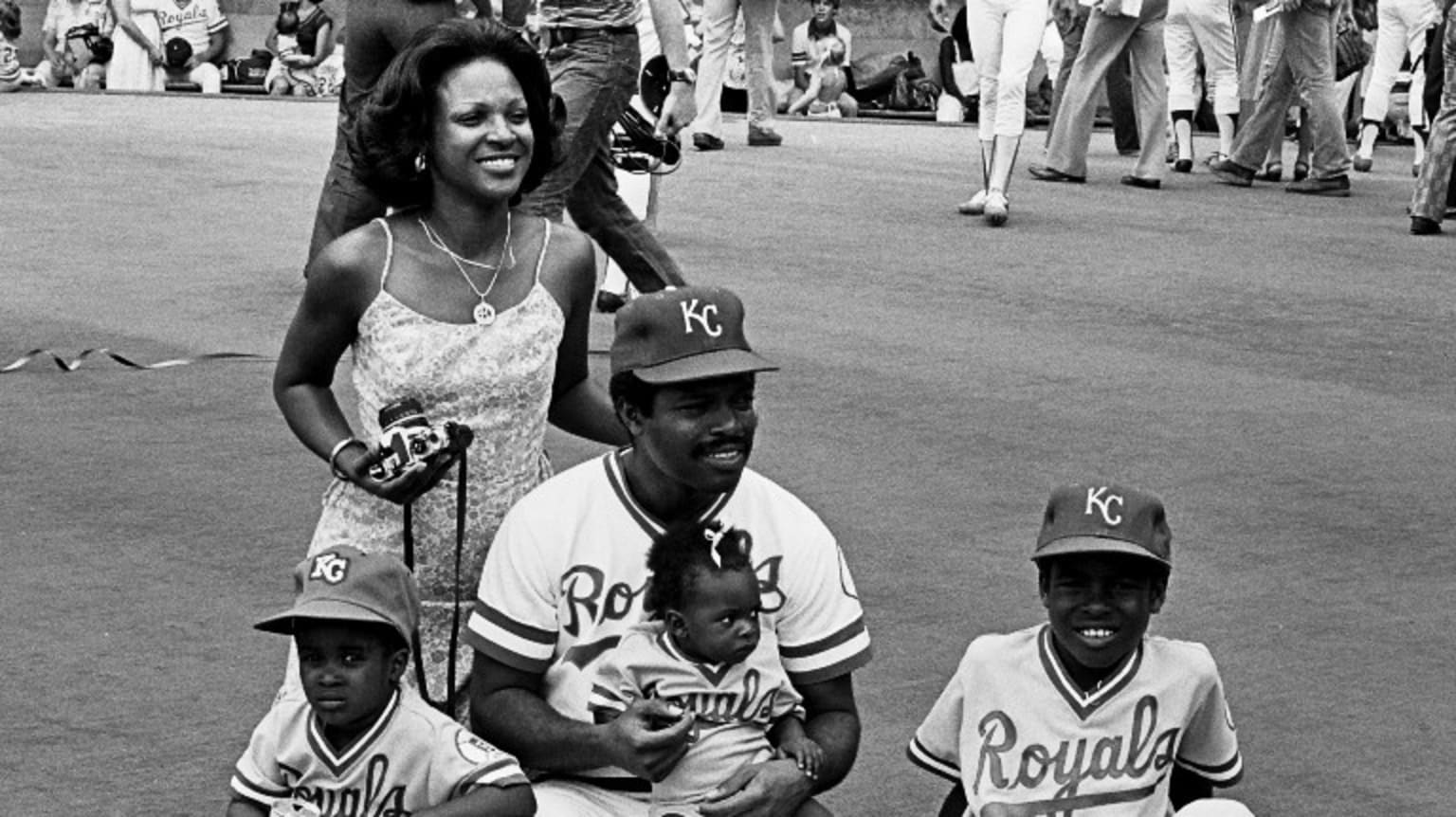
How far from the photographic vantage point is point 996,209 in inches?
531

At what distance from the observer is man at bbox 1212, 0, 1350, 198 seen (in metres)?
15.0

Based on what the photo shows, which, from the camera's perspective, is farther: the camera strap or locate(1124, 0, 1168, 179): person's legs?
locate(1124, 0, 1168, 179): person's legs

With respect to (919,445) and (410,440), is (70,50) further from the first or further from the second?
(410,440)

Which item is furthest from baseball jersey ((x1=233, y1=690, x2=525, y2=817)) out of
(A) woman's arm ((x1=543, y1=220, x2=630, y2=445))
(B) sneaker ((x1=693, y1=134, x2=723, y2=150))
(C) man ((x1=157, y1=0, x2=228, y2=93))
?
(C) man ((x1=157, y1=0, x2=228, y2=93))

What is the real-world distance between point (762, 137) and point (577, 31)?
9405 mm

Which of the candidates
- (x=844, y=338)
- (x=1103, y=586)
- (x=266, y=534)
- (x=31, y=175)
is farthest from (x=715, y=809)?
(x=31, y=175)

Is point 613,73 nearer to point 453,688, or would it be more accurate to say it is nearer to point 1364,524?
point 1364,524

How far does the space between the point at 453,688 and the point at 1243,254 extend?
8881mm

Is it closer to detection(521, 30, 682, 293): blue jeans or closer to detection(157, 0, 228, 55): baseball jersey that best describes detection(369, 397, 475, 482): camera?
detection(521, 30, 682, 293): blue jeans

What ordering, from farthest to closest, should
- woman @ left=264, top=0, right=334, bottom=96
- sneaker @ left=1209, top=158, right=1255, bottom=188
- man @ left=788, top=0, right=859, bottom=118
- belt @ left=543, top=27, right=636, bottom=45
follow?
woman @ left=264, top=0, right=334, bottom=96 < man @ left=788, top=0, right=859, bottom=118 < sneaker @ left=1209, top=158, right=1255, bottom=188 < belt @ left=543, top=27, right=636, bottom=45

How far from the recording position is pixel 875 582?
6629 millimetres

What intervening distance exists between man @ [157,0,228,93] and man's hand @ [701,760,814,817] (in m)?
22.8

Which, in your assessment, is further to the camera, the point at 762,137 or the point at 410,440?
the point at 762,137

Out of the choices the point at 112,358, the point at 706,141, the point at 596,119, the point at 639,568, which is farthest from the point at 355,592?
the point at 706,141
